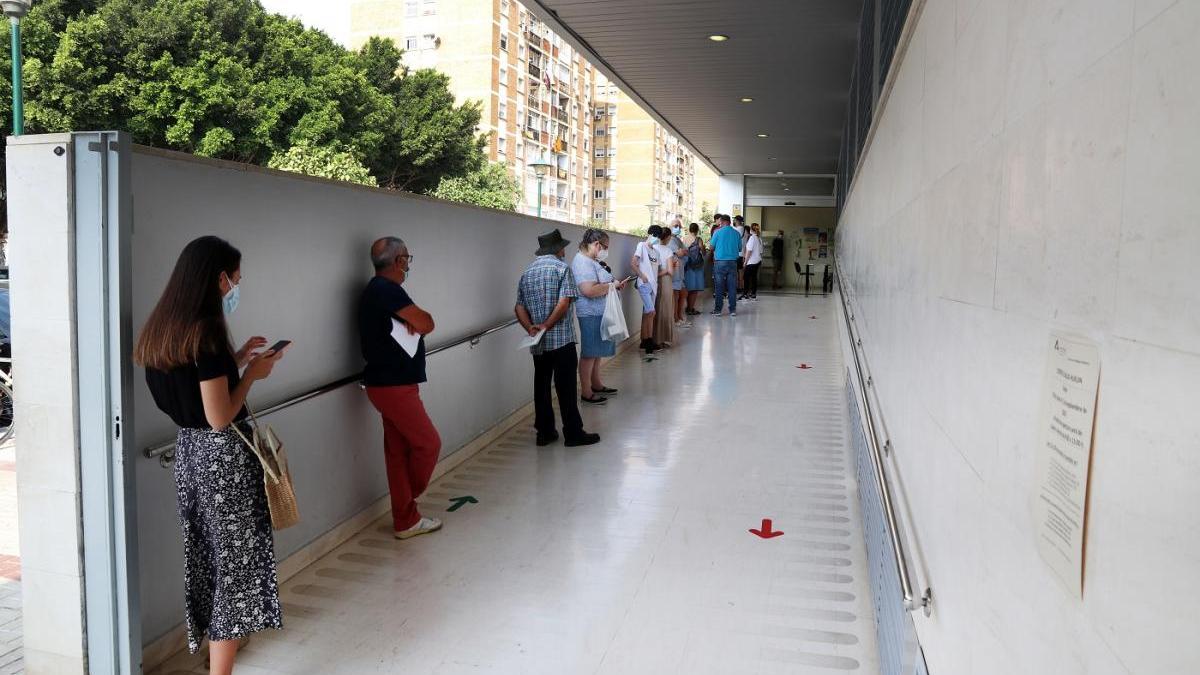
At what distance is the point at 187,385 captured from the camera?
9.70 feet

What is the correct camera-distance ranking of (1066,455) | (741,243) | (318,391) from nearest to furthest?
1. (1066,455)
2. (318,391)
3. (741,243)

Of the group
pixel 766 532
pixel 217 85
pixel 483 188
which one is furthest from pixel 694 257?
pixel 483 188

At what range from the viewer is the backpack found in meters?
14.5

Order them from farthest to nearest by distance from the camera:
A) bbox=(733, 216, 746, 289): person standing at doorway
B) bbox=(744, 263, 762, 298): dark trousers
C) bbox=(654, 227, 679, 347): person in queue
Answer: bbox=(744, 263, 762, 298): dark trousers → bbox=(733, 216, 746, 289): person standing at doorway → bbox=(654, 227, 679, 347): person in queue

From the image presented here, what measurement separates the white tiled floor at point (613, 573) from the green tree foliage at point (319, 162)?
2554cm

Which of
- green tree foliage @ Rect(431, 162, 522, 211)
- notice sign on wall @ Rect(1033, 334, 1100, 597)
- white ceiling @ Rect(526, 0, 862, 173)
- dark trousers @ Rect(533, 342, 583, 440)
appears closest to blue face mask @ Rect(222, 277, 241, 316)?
notice sign on wall @ Rect(1033, 334, 1100, 597)

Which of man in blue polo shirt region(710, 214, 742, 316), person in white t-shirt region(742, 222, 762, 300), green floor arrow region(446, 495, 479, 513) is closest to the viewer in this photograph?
green floor arrow region(446, 495, 479, 513)

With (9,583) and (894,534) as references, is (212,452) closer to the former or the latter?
(9,583)

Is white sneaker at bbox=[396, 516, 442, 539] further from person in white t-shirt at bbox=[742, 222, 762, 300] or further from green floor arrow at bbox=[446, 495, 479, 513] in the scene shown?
person in white t-shirt at bbox=[742, 222, 762, 300]

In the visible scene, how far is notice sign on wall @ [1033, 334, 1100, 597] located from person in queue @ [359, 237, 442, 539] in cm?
363

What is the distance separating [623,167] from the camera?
306 feet

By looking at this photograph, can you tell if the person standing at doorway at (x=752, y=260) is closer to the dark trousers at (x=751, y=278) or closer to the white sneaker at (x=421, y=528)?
the dark trousers at (x=751, y=278)

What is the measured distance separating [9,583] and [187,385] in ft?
6.44

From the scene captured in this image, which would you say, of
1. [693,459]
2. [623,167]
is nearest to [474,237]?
[693,459]
